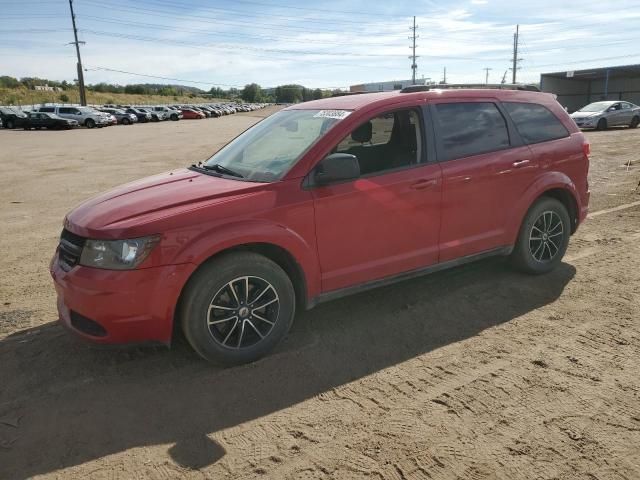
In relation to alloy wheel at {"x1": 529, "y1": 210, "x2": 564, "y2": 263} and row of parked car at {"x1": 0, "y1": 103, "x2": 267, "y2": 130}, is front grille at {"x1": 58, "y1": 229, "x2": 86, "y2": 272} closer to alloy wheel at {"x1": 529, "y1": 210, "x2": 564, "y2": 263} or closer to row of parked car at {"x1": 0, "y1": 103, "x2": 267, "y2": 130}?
alloy wheel at {"x1": 529, "y1": 210, "x2": 564, "y2": 263}

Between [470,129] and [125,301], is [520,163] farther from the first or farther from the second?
[125,301]

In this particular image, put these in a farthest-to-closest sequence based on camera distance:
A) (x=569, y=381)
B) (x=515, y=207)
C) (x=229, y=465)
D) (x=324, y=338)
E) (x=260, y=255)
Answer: (x=515, y=207)
(x=324, y=338)
(x=260, y=255)
(x=569, y=381)
(x=229, y=465)

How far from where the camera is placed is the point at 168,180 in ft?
13.5

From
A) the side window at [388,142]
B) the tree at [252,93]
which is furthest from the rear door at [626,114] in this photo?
the tree at [252,93]

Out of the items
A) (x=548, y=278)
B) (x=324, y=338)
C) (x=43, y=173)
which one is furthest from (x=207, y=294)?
(x=43, y=173)

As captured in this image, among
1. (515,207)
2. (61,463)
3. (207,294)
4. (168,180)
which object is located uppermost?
(168,180)

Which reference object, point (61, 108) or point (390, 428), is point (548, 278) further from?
point (61, 108)

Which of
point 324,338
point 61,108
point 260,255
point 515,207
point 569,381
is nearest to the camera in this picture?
point 569,381

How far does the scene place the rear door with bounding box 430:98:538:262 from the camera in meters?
4.31

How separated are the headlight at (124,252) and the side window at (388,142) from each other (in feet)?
5.50

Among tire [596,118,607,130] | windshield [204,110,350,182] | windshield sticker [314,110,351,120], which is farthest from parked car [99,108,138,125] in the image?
windshield sticker [314,110,351,120]

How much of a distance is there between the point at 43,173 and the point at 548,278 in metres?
13.0

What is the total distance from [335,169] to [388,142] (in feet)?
3.65

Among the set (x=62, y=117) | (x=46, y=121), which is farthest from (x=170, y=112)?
(x=46, y=121)
